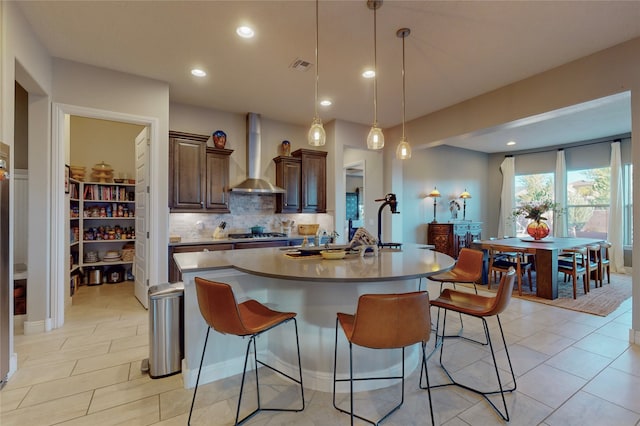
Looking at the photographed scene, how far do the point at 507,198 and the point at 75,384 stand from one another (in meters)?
9.44

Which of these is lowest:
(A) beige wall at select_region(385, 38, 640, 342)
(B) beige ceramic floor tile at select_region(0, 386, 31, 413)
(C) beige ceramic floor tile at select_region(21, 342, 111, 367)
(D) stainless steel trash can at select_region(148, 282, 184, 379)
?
(B) beige ceramic floor tile at select_region(0, 386, 31, 413)

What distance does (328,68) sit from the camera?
3.51 metres

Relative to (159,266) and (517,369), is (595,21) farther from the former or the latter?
(159,266)

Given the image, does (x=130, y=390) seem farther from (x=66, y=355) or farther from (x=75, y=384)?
(x=66, y=355)

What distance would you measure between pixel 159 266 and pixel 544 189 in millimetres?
8980

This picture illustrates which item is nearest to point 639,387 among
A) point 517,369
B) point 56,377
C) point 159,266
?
point 517,369

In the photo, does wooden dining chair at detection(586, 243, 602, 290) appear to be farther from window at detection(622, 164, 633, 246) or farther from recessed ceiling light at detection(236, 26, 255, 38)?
recessed ceiling light at detection(236, 26, 255, 38)

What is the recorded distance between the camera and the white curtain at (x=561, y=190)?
7230mm

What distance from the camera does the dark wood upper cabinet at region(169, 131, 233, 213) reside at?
4.25m

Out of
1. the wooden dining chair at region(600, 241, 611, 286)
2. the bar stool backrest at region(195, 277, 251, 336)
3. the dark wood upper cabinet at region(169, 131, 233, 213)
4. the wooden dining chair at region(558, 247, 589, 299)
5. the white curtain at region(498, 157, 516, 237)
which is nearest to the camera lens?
the bar stool backrest at region(195, 277, 251, 336)

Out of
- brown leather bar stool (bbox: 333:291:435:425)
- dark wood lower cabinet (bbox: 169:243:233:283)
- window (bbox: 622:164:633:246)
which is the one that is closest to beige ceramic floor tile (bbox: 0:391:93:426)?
brown leather bar stool (bbox: 333:291:435:425)

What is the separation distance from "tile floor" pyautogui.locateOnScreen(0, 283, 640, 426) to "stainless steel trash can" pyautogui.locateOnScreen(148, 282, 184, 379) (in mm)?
99

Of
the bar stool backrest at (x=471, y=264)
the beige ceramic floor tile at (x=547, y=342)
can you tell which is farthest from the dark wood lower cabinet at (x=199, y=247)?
the beige ceramic floor tile at (x=547, y=342)

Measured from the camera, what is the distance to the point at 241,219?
16.9 feet
